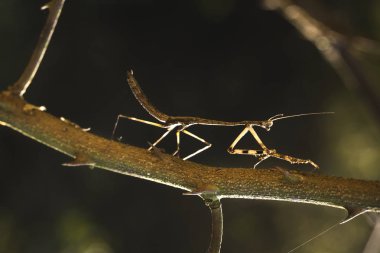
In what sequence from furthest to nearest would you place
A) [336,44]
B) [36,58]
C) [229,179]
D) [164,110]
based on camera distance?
[164,110] → [336,44] → [229,179] → [36,58]

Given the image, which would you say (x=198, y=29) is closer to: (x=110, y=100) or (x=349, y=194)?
(x=110, y=100)

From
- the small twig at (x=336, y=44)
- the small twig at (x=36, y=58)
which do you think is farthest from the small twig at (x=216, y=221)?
the small twig at (x=336, y=44)

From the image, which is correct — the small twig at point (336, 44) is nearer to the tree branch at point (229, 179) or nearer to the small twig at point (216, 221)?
the tree branch at point (229, 179)

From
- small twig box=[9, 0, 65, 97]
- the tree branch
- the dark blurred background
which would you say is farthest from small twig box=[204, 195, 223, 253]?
the dark blurred background

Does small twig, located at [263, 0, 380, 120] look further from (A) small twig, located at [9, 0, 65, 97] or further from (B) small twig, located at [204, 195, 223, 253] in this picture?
(A) small twig, located at [9, 0, 65, 97]

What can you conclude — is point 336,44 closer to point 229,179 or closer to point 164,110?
point 229,179

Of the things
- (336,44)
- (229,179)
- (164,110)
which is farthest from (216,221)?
(164,110)
